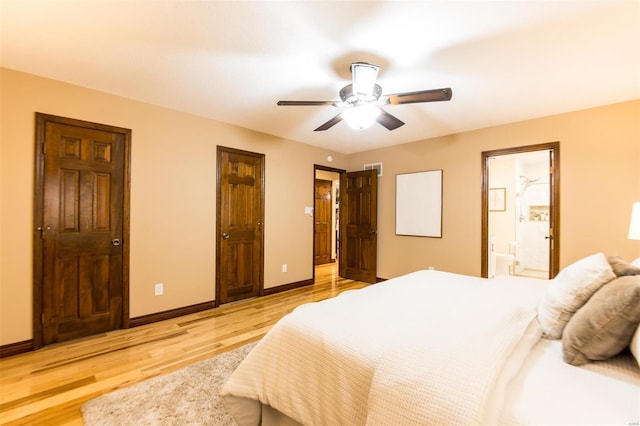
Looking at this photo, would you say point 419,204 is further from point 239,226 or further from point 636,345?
point 636,345

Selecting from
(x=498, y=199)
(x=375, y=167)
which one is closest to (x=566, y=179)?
(x=498, y=199)

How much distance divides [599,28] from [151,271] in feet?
14.6

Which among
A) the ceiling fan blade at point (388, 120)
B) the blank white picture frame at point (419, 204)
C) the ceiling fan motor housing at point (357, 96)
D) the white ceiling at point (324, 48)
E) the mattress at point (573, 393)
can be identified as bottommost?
the mattress at point (573, 393)

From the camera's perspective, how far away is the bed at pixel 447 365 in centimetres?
89

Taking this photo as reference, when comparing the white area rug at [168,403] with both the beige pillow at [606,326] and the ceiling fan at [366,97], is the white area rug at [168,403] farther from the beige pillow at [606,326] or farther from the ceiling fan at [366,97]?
the ceiling fan at [366,97]

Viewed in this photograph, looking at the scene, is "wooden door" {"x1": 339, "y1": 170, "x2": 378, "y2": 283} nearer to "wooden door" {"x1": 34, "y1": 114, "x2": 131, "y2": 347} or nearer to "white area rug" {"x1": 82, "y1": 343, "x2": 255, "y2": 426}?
"white area rug" {"x1": 82, "y1": 343, "x2": 255, "y2": 426}

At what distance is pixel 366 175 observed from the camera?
512cm

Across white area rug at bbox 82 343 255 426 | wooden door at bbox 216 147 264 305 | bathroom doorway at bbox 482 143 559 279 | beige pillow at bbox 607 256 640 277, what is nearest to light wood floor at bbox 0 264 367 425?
white area rug at bbox 82 343 255 426

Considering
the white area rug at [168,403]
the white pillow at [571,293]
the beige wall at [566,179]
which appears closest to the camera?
the white pillow at [571,293]

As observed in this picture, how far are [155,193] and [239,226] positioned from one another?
1160 mm

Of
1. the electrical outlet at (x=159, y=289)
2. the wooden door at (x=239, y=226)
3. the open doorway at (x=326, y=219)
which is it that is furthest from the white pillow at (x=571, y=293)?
the open doorway at (x=326, y=219)

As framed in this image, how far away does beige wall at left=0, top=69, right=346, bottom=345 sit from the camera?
239cm

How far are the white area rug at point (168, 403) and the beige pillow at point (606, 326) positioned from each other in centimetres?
179

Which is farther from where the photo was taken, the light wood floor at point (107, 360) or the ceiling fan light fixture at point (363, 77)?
the ceiling fan light fixture at point (363, 77)
